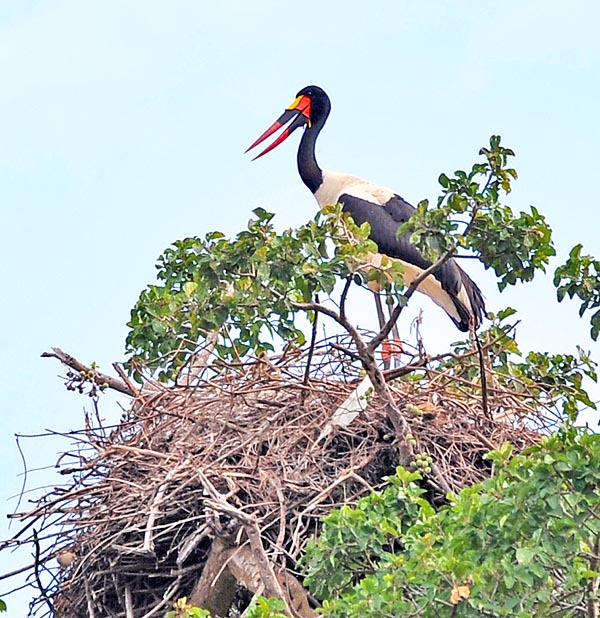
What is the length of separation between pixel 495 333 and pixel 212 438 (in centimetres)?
161

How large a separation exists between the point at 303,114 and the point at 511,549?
6490 mm

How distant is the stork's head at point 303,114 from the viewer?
1020 centimetres

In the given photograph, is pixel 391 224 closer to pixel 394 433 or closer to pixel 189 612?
pixel 394 433

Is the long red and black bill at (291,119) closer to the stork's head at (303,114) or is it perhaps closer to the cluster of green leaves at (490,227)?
the stork's head at (303,114)

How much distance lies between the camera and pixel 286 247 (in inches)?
207

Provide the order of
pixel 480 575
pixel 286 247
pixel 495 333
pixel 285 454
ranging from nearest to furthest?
pixel 480 575, pixel 286 247, pixel 285 454, pixel 495 333

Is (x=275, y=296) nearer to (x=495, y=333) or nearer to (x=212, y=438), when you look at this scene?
(x=212, y=438)

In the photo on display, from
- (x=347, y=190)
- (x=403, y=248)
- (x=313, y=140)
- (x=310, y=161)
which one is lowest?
(x=403, y=248)

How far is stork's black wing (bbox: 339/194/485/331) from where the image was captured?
28.7 feet

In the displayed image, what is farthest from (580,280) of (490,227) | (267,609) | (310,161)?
(310,161)

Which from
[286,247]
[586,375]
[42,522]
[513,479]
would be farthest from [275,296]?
[586,375]

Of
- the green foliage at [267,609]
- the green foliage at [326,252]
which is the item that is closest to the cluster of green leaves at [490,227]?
the green foliage at [326,252]

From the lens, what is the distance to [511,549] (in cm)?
416

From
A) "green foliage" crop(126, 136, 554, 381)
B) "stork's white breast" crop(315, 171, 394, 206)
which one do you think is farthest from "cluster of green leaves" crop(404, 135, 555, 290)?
"stork's white breast" crop(315, 171, 394, 206)
